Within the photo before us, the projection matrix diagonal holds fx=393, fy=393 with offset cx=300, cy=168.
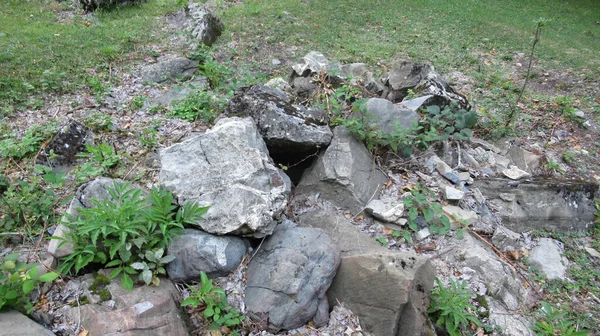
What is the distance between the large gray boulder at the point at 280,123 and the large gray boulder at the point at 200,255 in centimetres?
135

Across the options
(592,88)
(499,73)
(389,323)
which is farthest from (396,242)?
(592,88)

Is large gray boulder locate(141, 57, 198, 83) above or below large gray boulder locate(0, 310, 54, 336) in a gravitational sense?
below

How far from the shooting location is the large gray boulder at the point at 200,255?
3.01m

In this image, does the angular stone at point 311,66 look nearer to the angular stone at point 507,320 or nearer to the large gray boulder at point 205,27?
the large gray boulder at point 205,27

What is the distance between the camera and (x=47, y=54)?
679 centimetres

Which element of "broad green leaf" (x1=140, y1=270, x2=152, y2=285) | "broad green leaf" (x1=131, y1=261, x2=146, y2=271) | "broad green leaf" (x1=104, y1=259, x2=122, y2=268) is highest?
"broad green leaf" (x1=104, y1=259, x2=122, y2=268)

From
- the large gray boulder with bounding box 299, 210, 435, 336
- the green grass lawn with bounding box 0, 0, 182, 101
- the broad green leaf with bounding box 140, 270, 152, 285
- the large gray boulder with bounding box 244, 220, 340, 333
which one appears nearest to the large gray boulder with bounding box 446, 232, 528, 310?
the large gray boulder with bounding box 299, 210, 435, 336

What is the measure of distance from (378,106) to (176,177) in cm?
256

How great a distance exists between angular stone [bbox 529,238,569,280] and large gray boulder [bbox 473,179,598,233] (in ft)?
0.87

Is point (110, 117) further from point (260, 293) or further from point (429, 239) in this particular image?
point (429, 239)

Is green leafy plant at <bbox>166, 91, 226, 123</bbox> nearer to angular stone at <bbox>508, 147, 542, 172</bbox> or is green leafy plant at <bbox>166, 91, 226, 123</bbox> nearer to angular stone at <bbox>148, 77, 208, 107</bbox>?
angular stone at <bbox>148, 77, 208, 107</bbox>

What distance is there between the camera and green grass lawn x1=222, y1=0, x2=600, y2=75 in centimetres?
Answer: 858

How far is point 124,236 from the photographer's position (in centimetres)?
270

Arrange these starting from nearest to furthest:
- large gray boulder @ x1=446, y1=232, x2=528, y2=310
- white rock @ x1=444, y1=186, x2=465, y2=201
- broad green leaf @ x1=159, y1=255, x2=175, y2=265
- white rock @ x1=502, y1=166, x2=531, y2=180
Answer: broad green leaf @ x1=159, y1=255, x2=175, y2=265, large gray boulder @ x1=446, y1=232, x2=528, y2=310, white rock @ x1=444, y1=186, x2=465, y2=201, white rock @ x1=502, y1=166, x2=531, y2=180
